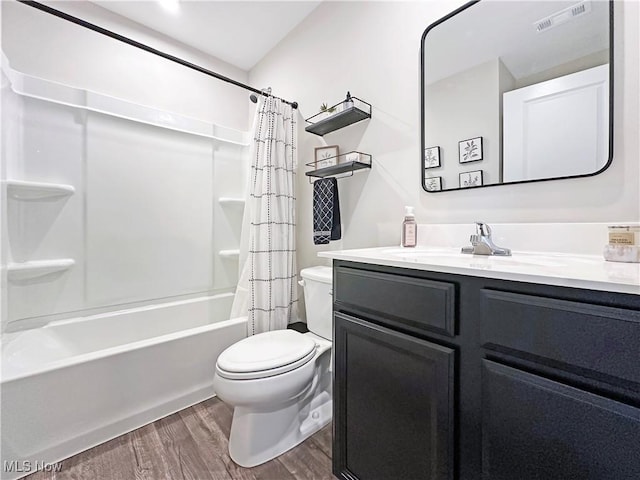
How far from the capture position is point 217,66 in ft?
8.15

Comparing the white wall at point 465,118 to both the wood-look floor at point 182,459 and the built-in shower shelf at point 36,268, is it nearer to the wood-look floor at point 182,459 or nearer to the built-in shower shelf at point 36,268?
the wood-look floor at point 182,459

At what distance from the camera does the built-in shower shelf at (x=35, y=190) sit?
154 centimetres

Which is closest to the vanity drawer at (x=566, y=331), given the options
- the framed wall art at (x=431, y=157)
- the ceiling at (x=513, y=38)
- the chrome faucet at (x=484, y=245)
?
the chrome faucet at (x=484, y=245)

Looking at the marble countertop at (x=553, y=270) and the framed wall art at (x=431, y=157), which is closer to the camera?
the marble countertop at (x=553, y=270)

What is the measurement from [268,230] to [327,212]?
0.41m

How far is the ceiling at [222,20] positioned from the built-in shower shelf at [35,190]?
1.32 meters

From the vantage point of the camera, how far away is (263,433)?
1.22m

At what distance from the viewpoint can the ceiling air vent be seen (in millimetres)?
929

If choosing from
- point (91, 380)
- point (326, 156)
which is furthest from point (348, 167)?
point (91, 380)

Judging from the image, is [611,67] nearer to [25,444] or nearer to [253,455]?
[253,455]

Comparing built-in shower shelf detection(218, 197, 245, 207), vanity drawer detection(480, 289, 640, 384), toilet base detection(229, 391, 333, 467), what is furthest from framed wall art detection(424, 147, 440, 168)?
built-in shower shelf detection(218, 197, 245, 207)

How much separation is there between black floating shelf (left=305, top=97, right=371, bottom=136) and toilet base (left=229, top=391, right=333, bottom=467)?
1.53 m

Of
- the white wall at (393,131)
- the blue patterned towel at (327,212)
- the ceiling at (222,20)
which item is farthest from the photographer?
the ceiling at (222,20)

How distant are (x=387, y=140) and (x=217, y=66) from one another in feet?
6.24
